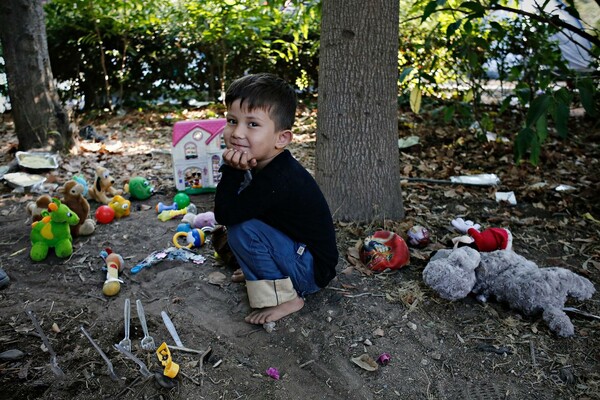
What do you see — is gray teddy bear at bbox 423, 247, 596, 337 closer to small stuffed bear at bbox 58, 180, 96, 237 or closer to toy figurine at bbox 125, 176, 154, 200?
small stuffed bear at bbox 58, 180, 96, 237

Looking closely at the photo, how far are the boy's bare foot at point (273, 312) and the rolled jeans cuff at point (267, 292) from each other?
0.11ft

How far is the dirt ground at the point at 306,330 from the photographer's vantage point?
202cm

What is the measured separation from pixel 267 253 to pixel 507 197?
256cm

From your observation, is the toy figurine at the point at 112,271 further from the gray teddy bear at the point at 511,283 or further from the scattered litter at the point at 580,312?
the scattered litter at the point at 580,312

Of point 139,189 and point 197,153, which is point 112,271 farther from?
point 197,153


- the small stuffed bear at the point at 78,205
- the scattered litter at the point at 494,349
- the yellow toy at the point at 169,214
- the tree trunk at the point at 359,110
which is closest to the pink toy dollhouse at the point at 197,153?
the yellow toy at the point at 169,214

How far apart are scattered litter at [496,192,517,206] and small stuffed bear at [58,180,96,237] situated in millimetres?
3229

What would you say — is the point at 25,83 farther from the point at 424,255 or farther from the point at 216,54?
the point at 424,255

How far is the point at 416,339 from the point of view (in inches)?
89.9

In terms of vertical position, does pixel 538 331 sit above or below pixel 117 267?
below

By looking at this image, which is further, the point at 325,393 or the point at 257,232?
the point at 257,232

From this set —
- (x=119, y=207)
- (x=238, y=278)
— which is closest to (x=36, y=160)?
(x=119, y=207)

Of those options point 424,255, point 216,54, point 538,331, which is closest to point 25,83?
point 216,54

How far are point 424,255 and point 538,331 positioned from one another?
0.80 metres
